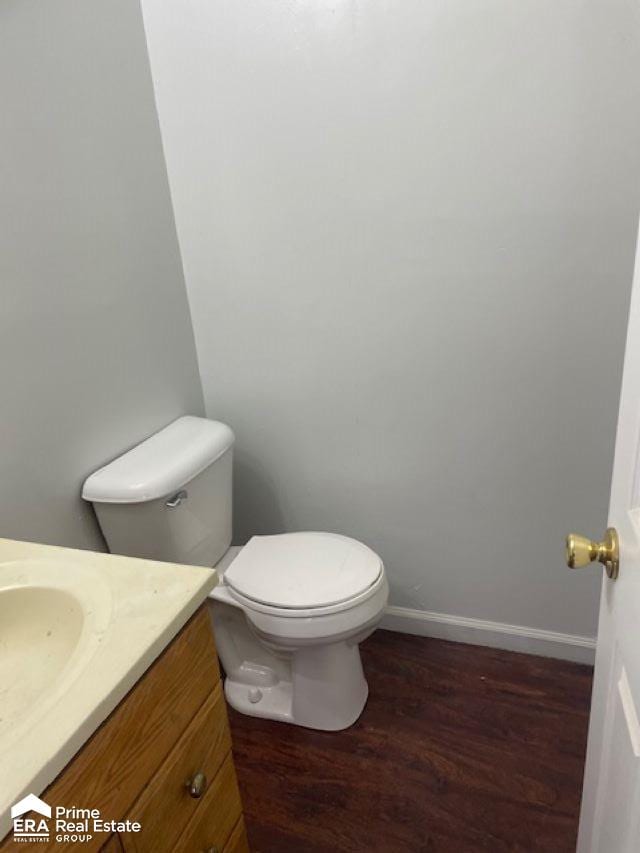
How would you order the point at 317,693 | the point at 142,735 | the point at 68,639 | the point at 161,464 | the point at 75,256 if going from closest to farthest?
the point at 142,735
the point at 68,639
the point at 75,256
the point at 161,464
the point at 317,693

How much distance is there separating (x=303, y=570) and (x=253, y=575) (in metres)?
0.13

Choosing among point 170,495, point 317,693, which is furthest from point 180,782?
point 317,693

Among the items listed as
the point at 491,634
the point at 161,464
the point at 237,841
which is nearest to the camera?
the point at 237,841

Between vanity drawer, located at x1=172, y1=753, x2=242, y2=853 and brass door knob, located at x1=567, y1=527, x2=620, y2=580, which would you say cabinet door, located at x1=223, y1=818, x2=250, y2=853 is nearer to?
vanity drawer, located at x1=172, y1=753, x2=242, y2=853

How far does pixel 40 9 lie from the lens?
48.4 inches

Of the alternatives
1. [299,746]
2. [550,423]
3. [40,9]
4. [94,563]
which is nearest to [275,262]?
[40,9]

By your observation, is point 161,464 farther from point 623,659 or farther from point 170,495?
point 623,659

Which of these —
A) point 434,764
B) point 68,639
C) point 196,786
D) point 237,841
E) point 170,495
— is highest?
point 68,639

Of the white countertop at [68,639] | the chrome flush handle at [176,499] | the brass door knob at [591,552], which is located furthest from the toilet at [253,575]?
the brass door knob at [591,552]

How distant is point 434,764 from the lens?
1.53m

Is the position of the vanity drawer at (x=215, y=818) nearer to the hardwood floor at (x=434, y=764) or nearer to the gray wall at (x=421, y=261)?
the hardwood floor at (x=434, y=764)

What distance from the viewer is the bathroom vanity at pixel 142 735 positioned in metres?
0.63

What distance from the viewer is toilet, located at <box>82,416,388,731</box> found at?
4.72ft

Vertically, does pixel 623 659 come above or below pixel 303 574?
above
